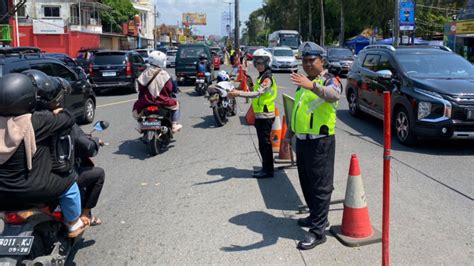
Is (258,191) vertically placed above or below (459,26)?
below

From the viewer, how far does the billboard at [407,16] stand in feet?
123

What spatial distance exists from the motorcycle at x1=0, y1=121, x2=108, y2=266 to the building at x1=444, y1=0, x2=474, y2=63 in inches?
1451

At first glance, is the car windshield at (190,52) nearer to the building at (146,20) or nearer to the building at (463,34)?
the building at (463,34)

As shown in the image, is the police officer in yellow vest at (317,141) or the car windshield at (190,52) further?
the car windshield at (190,52)

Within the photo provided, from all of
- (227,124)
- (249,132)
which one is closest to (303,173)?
(249,132)

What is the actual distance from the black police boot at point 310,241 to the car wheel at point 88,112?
8.35 meters

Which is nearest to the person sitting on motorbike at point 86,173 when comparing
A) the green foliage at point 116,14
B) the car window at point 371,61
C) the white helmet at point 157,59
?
the white helmet at point 157,59

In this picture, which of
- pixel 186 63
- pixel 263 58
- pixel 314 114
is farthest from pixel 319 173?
pixel 186 63

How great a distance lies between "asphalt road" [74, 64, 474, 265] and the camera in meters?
4.20

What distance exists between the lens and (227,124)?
11.3 metres

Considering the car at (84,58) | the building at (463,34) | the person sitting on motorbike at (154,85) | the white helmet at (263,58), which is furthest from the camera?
the building at (463,34)

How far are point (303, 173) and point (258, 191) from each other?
166cm

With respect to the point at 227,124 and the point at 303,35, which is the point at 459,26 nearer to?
the point at 227,124

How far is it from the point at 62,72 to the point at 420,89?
770 cm
